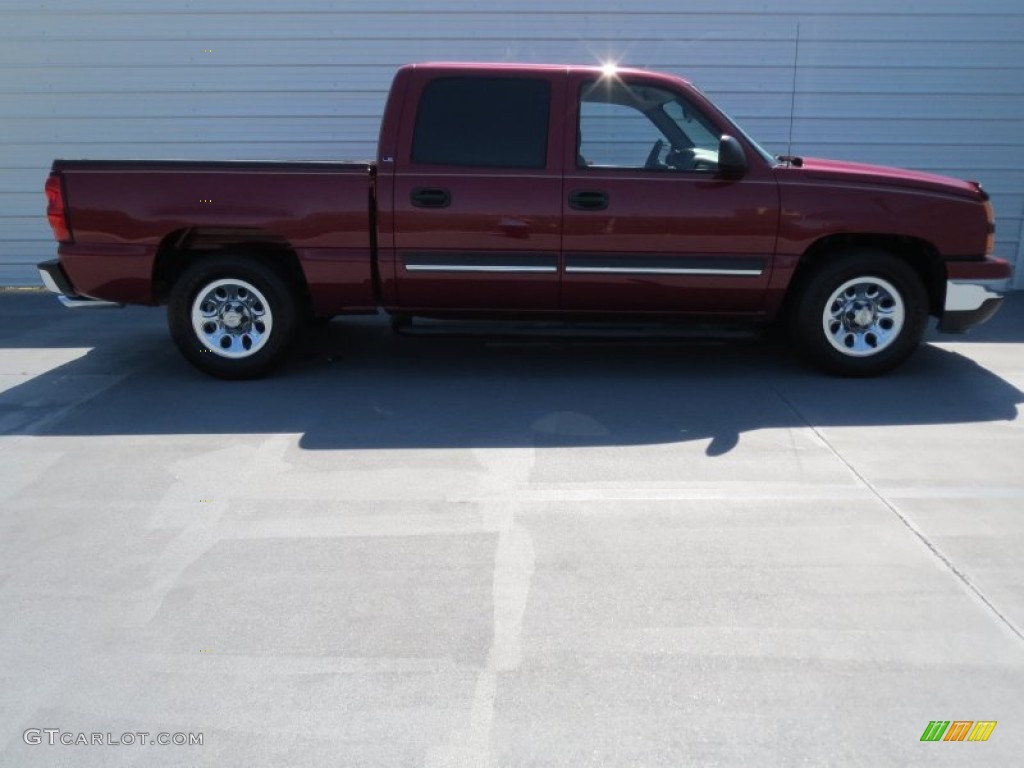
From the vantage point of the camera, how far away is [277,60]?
28.8ft

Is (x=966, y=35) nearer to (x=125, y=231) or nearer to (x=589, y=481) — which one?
(x=589, y=481)

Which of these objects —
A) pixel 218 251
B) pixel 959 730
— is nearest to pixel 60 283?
pixel 218 251

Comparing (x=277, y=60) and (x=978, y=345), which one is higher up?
(x=277, y=60)

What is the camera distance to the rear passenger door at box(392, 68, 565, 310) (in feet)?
18.9

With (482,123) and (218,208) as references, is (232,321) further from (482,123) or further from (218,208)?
(482,123)

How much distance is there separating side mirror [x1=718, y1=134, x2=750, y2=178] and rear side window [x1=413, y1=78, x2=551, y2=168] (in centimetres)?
107

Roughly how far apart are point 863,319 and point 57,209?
5.13 m

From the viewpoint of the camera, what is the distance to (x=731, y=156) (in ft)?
18.2

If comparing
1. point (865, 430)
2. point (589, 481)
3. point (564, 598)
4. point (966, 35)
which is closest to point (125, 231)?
point (589, 481)

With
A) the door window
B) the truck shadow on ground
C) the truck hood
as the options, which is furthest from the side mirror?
the truck shadow on ground

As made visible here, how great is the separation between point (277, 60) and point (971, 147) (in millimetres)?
6586

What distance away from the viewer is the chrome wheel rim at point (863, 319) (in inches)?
236

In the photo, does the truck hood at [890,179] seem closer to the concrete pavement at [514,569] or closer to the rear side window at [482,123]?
the concrete pavement at [514,569]

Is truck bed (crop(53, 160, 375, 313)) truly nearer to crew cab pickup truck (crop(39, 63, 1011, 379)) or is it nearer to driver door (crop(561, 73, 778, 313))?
crew cab pickup truck (crop(39, 63, 1011, 379))
